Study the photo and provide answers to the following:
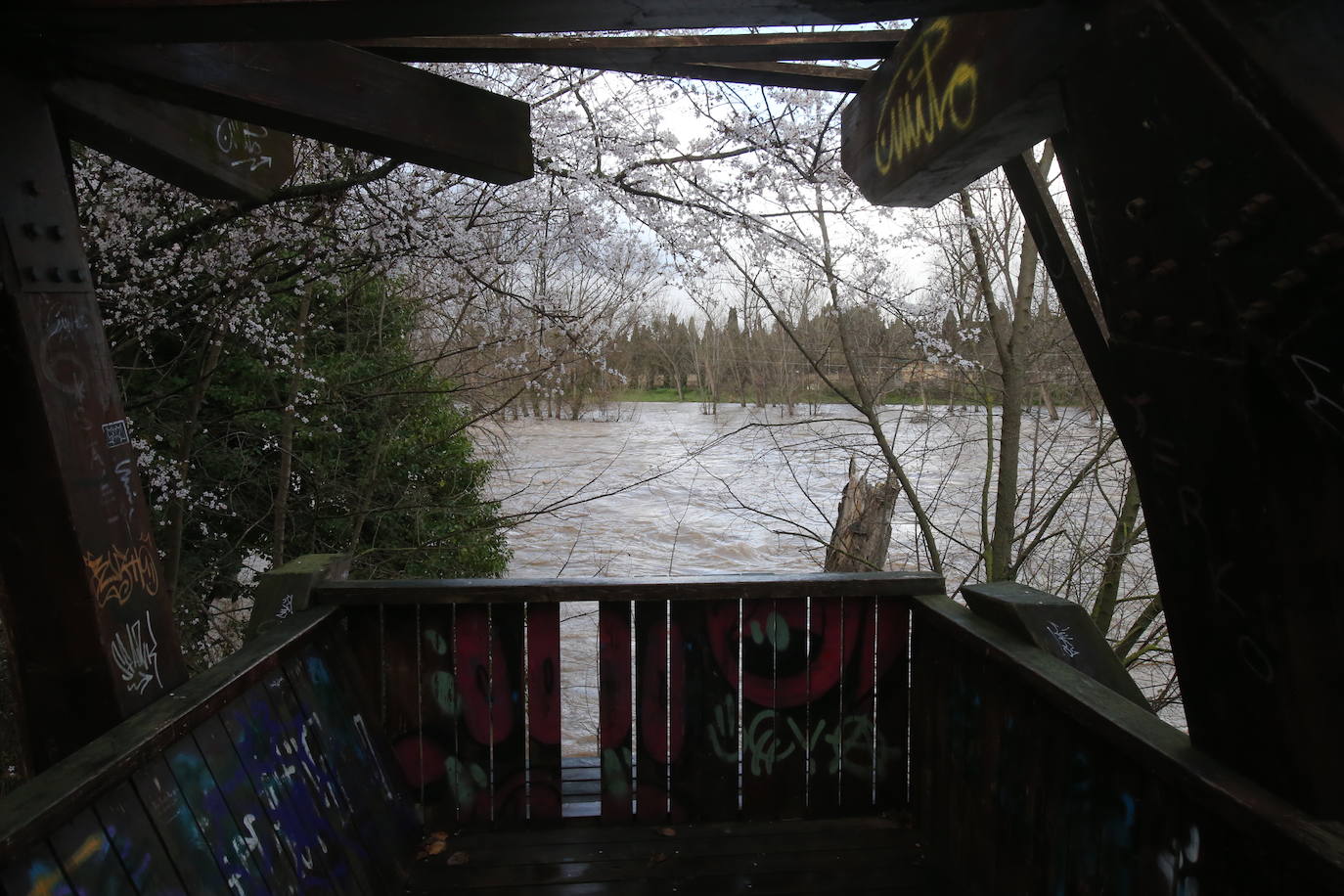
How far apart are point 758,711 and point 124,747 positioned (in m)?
2.04

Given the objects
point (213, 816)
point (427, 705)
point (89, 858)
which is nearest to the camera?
point (89, 858)

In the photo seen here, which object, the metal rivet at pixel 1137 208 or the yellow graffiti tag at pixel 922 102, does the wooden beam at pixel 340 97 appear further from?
the metal rivet at pixel 1137 208

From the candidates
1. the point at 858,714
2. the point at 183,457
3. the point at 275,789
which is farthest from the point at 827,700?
the point at 183,457

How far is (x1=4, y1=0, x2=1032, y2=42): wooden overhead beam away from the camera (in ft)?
5.76

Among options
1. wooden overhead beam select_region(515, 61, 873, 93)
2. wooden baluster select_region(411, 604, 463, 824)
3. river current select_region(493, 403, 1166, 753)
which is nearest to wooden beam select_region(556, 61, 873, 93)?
Answer: wooden overhead beam select_region(515, 61, 873, 93)

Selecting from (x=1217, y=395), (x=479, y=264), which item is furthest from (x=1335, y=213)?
(x=479, y=264)

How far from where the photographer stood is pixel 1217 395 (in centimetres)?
139

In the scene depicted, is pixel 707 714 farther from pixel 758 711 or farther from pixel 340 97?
pixel 340 97

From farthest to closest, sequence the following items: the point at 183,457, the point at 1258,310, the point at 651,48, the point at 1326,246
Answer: the point at 183,457 → the point at 651,48 → the point at 1258,310 → the point at 1326,246

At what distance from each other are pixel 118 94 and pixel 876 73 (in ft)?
6.98

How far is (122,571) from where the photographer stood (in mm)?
2178

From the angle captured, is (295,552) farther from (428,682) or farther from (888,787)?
(888,787)

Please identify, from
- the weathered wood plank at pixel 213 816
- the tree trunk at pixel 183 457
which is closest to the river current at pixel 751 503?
the tree trunk at pixel 183 457

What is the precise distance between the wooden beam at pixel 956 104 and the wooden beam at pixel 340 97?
116cm
